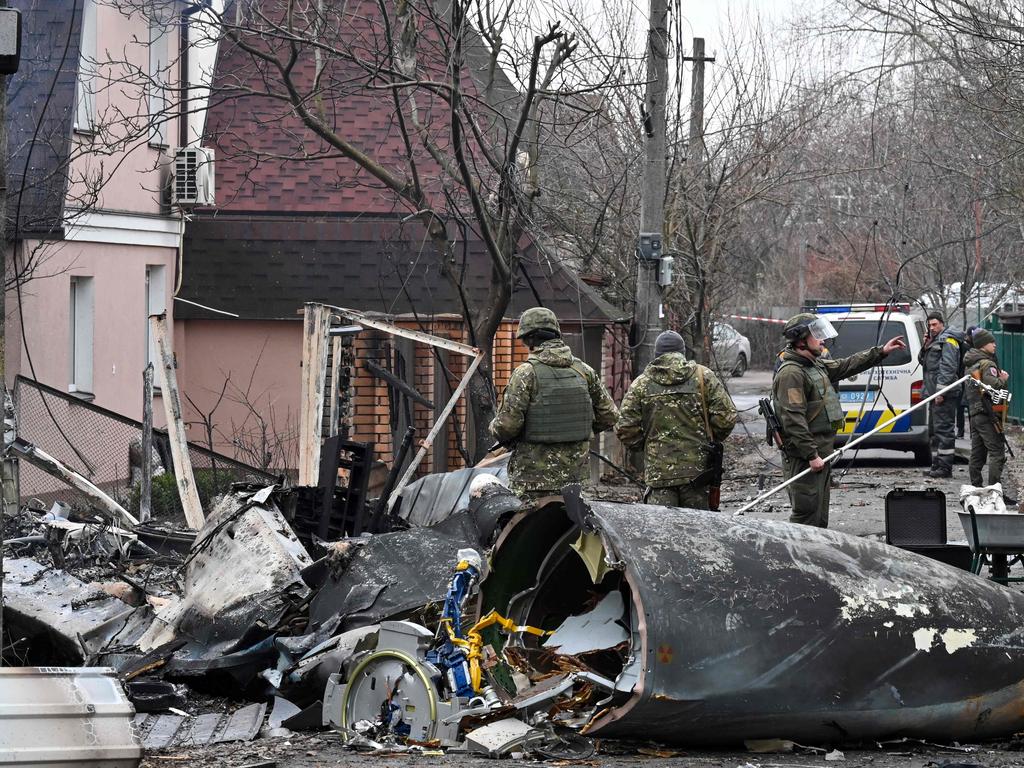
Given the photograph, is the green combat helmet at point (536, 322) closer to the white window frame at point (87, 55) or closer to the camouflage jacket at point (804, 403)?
the camouflage jacket at point (804, 403)

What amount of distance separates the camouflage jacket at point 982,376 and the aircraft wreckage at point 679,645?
8.00 m

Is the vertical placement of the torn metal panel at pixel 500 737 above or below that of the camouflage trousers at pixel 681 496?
below

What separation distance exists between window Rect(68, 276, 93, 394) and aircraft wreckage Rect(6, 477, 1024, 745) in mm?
9357

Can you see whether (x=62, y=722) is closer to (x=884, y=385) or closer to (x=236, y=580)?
(x=236, y=580)

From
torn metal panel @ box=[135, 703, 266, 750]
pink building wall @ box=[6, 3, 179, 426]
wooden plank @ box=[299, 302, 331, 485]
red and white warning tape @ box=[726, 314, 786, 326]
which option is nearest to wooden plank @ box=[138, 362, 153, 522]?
wooden plank @ box=[299, 302, 331, 485]

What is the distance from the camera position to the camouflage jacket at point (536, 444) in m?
8.43

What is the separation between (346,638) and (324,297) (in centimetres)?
1021

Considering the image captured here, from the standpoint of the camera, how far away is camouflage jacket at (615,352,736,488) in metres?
8.98

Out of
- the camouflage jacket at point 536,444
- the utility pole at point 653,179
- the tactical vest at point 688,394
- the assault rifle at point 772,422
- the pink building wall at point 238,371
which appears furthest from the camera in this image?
the pink building wall at point 238,371

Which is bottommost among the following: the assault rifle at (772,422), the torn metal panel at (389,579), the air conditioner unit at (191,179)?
the torn metal panel at (389,579)

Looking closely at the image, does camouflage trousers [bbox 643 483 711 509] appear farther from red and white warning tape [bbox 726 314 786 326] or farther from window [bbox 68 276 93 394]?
red and white warning tape [bbox 726 314 786 326]

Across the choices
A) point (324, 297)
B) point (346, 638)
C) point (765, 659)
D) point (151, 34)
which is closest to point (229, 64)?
point (151, 34)

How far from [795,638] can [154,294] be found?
514 inches

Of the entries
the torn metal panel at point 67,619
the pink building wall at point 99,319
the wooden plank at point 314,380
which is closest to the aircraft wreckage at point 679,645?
the torn metal panel at point 67,619
